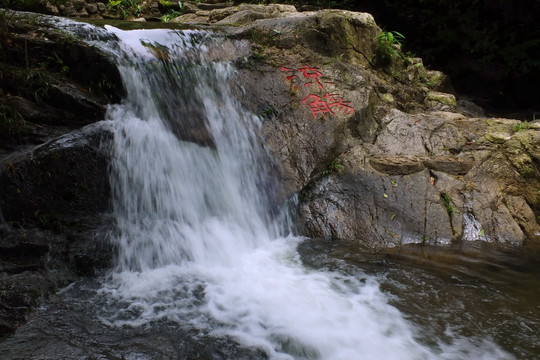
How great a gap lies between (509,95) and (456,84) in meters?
1.46

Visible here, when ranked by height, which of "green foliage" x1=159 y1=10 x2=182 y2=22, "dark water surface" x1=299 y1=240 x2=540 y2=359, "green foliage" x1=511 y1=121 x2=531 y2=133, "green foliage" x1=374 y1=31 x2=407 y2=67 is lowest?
"dark water surface" x1=299 y1=240 x2=540 y2=359

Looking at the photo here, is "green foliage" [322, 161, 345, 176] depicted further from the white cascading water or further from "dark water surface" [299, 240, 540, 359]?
"dark water surface" [299, 240, 540, 359]

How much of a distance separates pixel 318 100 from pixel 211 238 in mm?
3052

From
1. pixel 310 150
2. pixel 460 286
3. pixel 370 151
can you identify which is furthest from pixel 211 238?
pixel 370 151

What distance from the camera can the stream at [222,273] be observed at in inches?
106

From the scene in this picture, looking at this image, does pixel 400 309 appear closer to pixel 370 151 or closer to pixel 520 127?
pixel 370 151

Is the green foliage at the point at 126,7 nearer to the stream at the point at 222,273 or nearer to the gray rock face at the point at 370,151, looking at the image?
the gray rock face at the point at 370,151

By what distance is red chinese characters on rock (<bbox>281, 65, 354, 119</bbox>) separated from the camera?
229 inches

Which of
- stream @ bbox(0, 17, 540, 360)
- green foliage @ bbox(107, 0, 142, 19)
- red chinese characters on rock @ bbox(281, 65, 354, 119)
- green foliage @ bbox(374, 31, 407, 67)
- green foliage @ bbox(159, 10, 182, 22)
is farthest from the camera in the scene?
green foliage @ bbox(159, 10, 182, 22)

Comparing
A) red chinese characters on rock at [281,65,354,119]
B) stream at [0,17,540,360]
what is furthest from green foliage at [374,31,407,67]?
stream at [0,17,540,360]

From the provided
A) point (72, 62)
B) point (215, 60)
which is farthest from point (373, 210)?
point (72, 62)

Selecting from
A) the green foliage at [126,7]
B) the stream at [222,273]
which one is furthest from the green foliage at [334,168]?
the green foliage at [126,7]

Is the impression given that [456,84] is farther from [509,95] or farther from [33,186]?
[33,186]

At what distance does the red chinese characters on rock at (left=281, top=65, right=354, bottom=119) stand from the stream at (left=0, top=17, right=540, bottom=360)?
3.44 feet
